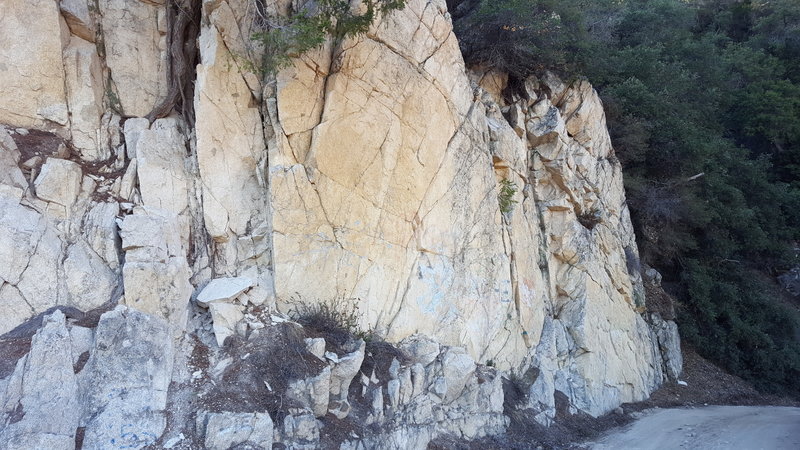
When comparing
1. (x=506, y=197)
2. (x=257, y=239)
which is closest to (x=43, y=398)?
(x=257, y=239)

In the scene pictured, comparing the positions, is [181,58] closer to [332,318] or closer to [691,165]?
[332,318]

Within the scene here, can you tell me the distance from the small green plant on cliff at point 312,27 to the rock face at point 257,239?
32cm

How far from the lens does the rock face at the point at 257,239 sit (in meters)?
6.31

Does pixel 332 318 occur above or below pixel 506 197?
below

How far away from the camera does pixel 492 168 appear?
11641 millimetres

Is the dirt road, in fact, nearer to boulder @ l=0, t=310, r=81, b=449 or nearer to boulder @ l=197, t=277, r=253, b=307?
boulder @ l=197, t=277, r=253, b=307

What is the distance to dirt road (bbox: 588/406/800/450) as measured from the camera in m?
9.47

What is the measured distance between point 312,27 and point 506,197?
5577mm

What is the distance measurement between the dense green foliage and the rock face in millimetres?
2437

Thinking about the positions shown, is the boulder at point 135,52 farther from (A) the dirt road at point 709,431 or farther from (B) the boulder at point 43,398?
(A) the dirt road at point 709,431

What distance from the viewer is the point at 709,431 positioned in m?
10.3

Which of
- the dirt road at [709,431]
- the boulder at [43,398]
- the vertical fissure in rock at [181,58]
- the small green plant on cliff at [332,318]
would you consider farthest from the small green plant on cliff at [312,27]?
the dirt road at [709,431]

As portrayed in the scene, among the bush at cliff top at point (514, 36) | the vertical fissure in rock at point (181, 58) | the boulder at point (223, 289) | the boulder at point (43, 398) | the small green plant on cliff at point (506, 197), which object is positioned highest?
the bush at cliff top at point (514, 36)

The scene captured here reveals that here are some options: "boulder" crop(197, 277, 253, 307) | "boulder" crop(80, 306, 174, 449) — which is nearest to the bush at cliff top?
"boulder" crop(197, 277, 253, 307)
